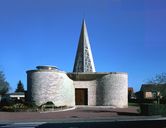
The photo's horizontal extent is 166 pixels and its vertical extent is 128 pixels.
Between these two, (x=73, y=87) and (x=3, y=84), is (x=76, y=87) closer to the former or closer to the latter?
(x=73, y=87)

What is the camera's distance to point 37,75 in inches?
1738

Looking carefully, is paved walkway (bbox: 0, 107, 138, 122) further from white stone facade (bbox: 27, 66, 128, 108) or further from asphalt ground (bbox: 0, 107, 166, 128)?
white stone facade (bbox: 27, 66, 128, 108)

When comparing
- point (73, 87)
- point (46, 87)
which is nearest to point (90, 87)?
point (73, 87)

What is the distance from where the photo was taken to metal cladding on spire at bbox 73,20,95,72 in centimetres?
6308

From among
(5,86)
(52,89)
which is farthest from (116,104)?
(5,86)

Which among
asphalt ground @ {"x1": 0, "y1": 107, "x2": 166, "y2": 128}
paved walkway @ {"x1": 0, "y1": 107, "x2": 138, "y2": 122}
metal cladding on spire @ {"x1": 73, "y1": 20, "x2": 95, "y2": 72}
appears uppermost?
metal cladding on spire @ {"x1": 73, "y1": 20, "x2": 95, "y2": 72}

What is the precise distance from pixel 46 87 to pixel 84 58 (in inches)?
799

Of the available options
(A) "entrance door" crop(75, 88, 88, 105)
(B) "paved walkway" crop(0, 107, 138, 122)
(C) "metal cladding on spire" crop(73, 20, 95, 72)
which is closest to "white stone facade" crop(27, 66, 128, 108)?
(A) "entrance door" crop(75, 88, 88, 105)

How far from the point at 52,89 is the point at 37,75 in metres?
2.38

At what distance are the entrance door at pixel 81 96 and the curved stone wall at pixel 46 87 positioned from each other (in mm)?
5924

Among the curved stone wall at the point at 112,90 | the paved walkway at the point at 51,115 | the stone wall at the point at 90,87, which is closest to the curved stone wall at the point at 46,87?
the stone wall at the point at 90,87

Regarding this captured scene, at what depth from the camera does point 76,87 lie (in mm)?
51781

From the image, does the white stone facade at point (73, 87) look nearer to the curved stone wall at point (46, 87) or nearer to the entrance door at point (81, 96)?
the curved stone wall at point (46, 87)

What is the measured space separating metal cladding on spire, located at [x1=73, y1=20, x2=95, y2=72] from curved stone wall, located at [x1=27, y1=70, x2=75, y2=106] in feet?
56.7
